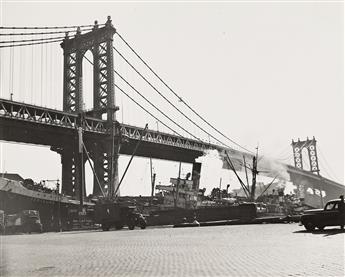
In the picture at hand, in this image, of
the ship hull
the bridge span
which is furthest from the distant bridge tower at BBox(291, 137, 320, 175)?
the ship hull

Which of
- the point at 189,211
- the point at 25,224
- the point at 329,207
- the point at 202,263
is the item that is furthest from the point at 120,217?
the point at 202,263

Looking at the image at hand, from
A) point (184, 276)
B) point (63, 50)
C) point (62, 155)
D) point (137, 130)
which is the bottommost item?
point (184, 276)

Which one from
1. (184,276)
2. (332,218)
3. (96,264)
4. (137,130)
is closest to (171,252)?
(96,264)

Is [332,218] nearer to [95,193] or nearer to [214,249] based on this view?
[214,249]

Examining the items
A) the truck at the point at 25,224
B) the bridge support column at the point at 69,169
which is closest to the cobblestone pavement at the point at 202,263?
the truck at the point at 25,224

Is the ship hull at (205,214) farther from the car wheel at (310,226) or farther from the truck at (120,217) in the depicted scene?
the car wheel at (310,226)
